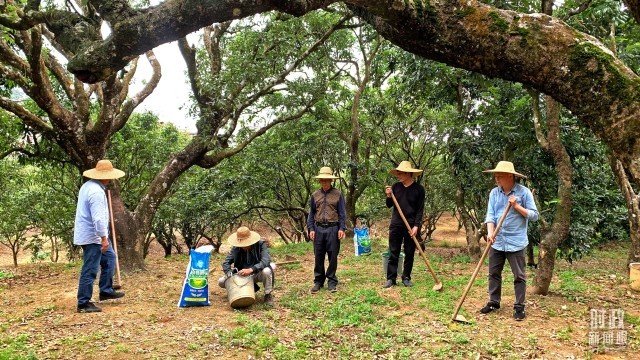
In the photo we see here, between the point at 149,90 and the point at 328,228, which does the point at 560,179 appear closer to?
the point at 328,228

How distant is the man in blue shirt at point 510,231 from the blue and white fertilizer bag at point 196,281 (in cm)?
353

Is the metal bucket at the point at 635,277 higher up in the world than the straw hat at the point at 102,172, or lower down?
lower down

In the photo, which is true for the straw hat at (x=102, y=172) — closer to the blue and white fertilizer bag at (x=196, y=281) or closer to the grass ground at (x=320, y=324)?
the blue and white fertilizer bag at (x=196, y=281)

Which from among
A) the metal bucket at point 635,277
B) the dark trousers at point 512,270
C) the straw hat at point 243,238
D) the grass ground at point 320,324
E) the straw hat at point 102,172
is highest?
the straw hat at point 102,172

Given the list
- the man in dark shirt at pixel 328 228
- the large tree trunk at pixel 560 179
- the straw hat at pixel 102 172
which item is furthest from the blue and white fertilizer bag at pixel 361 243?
the straw hat at pixel 102 172

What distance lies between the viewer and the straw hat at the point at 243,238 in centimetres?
611

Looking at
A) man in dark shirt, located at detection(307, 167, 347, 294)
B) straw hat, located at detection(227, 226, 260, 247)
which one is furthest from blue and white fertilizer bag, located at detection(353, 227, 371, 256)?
straw hat, located at detection(227, 226, 260, 247)

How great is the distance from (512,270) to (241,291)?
3352 mm

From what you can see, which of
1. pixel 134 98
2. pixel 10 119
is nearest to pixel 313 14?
pixel 134 98

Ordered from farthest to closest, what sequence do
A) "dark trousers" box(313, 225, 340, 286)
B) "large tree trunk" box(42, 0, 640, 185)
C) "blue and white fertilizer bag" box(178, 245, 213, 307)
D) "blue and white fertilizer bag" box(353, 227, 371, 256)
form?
"blue and white fertilizer bag" box(353, 227, 371, 256)
"dark trousers" box(313, 225, 340, 286)
"blue and white fertilizer bag" box(178, 245, 213, 307)
"large tree trunk" box(42, 0, 640, 185)

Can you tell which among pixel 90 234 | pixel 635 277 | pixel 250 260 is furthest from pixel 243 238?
pixel 635 277

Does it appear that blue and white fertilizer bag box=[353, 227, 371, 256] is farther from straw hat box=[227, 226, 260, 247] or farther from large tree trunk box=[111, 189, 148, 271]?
straw hat box=[227, 226, 260, 247]

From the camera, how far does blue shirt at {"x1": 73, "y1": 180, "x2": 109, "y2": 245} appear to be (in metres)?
5.66

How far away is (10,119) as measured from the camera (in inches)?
354
